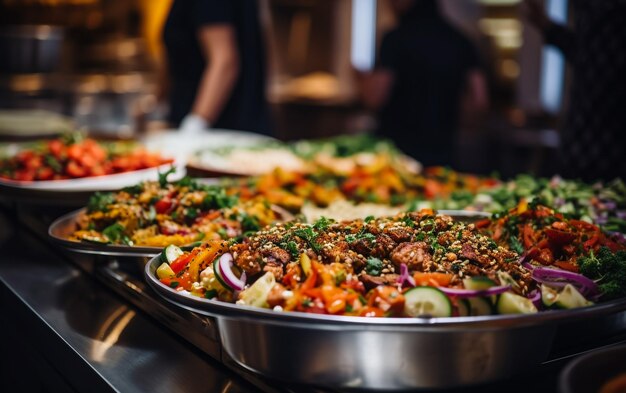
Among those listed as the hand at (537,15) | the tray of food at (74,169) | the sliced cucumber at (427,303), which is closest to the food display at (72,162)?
the tray of food at (74,169)

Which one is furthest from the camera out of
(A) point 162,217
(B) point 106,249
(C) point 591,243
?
(A) point 162,217

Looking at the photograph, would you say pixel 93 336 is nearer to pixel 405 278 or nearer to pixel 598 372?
pixel 405 278

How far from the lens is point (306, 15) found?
8664 mm

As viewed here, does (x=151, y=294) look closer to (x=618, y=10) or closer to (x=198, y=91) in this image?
(x=618, y=10)

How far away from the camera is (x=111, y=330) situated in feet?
4.92

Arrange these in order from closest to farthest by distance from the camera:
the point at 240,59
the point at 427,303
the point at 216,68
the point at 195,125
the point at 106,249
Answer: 1. the point at 427,303
2. the point at 106,249
3. the point at 195,125
4. the point at 216,68
5. the point at 240,59

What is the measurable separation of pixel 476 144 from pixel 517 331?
5484 mm

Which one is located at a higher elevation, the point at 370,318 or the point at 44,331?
the point at 370,318

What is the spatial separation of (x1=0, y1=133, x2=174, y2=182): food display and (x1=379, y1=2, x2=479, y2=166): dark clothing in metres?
2.22

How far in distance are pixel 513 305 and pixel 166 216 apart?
99 centimetres

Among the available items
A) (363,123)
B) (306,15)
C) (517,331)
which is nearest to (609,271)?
(517,331)

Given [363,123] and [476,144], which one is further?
[363,123]

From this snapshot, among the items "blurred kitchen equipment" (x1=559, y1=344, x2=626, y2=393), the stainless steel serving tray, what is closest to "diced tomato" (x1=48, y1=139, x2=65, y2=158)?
the stainless steel serving tray

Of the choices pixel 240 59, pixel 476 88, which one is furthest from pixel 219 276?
pixel 476 88
